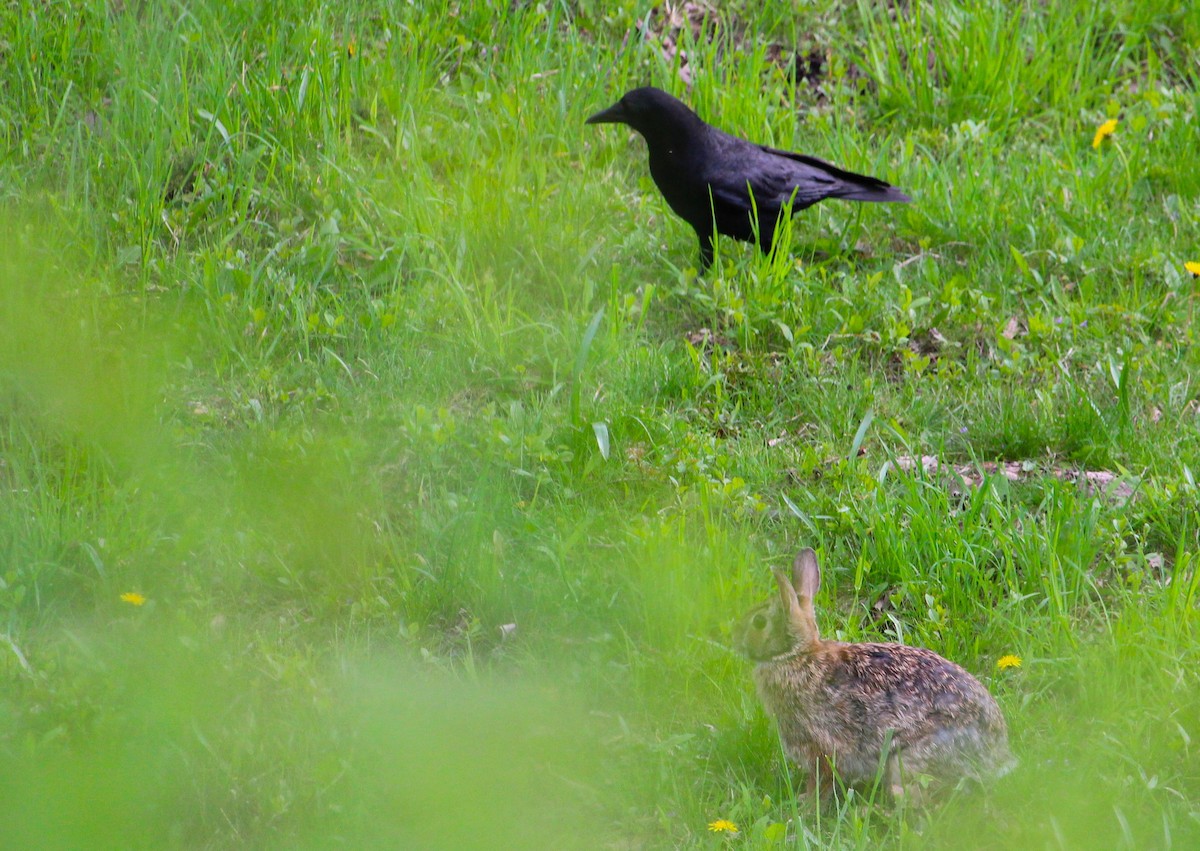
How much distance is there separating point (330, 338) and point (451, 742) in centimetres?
362

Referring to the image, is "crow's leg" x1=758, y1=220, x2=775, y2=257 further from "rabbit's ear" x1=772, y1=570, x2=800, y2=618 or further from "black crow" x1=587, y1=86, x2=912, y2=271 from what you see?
"rabbit's ear" x1=772, y1=570, x2=800, y2=618

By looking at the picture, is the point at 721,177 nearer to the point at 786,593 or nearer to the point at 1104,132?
the point at 1104,132

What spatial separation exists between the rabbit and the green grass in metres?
0.11

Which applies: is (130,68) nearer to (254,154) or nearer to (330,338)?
(254,154)

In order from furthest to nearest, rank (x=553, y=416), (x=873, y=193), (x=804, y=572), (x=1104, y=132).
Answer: (x=1104, y=132) < (x=873, y=193) < (x=553, y=416) < (x=804, y=572)

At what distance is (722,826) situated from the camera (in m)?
3.06

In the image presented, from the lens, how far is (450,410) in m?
4.63

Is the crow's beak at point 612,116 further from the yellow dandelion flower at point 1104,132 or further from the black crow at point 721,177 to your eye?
the yellow dandelion flower at point 1104,132

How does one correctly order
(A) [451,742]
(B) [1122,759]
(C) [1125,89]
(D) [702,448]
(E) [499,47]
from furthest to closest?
(C) [1125,89]
(E) [499,47]
(D) [702,448]
(B) [1122,759]
(A) [451,742]

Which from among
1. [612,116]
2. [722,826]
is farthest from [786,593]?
[612,116]

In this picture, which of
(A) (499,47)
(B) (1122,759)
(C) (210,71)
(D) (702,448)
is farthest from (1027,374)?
(C) (210,71)

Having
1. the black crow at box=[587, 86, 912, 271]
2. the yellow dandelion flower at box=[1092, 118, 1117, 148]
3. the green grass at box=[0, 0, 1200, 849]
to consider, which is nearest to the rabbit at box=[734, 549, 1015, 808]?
the green grass at box=[0, 0, 1200, 849]

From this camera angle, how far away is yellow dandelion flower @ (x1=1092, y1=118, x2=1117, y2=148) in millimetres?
6074

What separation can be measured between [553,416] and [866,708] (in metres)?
1.77
